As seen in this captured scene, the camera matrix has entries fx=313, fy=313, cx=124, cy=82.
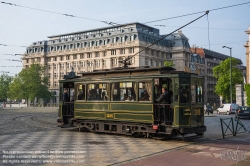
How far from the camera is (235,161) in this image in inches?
380

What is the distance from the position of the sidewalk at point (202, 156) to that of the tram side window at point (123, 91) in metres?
3.79

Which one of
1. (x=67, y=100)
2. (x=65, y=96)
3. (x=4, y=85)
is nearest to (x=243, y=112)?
(x=67, y=100)

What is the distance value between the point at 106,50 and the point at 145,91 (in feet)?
235

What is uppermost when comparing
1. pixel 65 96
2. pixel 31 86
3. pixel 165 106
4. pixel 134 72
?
pixel 31 86

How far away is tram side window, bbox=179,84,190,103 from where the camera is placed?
44.5 ft

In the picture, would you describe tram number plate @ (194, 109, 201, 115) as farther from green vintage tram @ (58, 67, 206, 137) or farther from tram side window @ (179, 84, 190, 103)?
tram side window @ (179, 84, 190, 103)

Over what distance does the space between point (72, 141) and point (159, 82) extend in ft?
15.2

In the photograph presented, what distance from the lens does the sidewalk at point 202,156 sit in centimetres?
933

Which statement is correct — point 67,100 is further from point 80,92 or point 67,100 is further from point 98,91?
point 98,91

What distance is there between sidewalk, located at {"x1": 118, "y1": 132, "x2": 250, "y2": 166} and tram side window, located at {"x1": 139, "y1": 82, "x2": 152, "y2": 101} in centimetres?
298

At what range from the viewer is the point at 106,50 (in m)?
85.3

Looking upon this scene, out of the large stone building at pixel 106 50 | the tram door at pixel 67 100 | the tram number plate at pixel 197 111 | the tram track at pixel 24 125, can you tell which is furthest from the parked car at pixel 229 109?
the large stone building at pixel 106 50

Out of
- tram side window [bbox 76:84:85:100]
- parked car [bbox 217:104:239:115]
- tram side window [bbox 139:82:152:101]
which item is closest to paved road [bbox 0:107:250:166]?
tram side window [bbox 139:82:152:101]

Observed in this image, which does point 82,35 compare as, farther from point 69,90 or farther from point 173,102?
point 173,102
